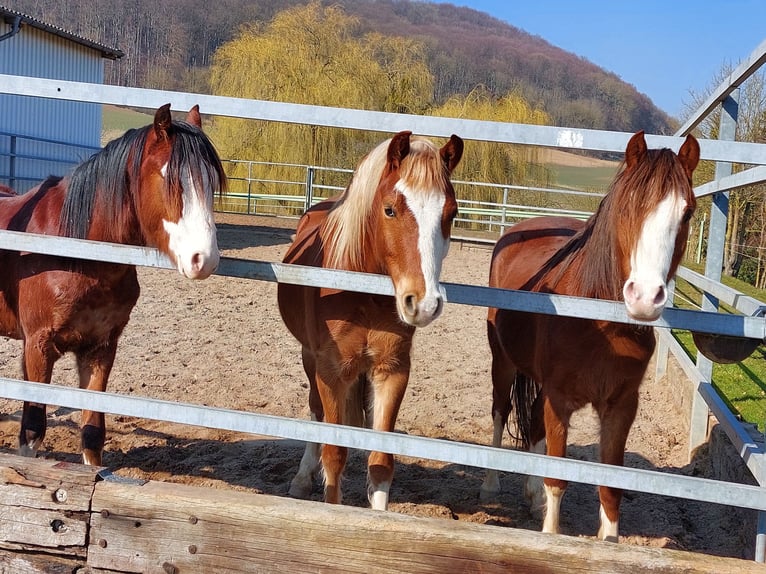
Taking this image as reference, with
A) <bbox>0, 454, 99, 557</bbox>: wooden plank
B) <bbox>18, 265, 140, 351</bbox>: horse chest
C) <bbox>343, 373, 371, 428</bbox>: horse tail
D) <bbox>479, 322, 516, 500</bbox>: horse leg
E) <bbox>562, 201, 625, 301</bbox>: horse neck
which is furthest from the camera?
<bbox>479, 322, 516, 500</bbox>: horse leg

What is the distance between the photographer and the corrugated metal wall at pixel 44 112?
15.4 metres

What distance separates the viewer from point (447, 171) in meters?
2.64

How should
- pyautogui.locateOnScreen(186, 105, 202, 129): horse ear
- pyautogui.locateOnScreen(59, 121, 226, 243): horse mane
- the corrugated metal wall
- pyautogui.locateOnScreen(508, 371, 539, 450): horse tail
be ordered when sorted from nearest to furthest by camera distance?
pyautogui.locateOnScreen(59, 121, 226, 243): horse mane
pyautogui.locateOnScreen(186, 105, 202, 129): horse ear
pyautogui.locateOnScreen(508, 371, 539, 450): horse tail
the corrugated metal wall

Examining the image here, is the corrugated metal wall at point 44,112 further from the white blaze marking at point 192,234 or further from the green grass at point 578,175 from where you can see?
the green grass at point 578,175

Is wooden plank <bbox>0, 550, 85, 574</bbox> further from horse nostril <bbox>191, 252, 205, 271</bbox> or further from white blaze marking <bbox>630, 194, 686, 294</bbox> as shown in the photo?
white blaze marking <bbox>630, 194, 686, 294</bbox>

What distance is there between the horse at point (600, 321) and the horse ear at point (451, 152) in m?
0.60

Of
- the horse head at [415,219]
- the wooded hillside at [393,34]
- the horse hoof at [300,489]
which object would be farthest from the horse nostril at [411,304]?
the wooded hillside at [393,34]

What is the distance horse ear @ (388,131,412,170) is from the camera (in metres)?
2.55

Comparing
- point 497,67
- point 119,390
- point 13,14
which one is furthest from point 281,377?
point 497,67

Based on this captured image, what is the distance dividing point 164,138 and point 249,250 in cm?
997

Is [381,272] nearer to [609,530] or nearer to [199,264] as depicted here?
[199,264]

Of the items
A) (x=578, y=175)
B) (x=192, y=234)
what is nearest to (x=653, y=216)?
(x=192, y=234)

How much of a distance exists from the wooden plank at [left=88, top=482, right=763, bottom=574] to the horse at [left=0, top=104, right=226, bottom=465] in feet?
2.60

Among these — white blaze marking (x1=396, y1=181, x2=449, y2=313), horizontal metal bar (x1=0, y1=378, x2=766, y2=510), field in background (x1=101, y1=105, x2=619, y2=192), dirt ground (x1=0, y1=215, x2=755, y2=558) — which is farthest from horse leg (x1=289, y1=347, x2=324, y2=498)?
field in background (x1=101, y1=105, x2=619, y2=192)
